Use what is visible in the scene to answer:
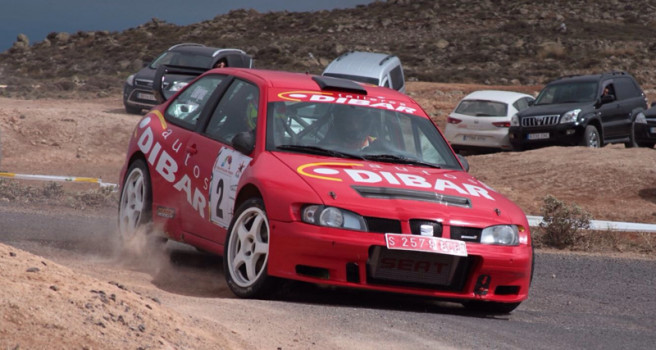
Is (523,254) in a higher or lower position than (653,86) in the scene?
higher

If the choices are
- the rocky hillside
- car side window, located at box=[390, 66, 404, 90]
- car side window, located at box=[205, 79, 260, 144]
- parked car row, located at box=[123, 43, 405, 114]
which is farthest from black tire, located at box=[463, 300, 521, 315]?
the rocky hillside

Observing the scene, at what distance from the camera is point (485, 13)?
77688 mm

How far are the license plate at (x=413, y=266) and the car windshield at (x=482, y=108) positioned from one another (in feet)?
62.3

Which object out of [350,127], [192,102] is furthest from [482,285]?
[192,102]

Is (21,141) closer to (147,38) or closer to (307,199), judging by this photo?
(307,199)

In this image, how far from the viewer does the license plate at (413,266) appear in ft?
22.7

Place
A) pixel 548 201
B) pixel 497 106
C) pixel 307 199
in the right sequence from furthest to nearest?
pixel 497 106, pixel 548 201, pixel 307 199

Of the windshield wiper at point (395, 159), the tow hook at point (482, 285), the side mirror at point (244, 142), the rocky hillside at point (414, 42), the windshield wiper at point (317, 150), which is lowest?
the rocky hillside at point (414, 42)

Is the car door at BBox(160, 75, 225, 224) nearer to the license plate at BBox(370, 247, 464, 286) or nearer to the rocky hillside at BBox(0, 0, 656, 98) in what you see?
the license plate at BBox(370, 247, 464, 286)

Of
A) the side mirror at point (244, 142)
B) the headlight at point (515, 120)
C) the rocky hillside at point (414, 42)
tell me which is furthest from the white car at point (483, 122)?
the rocky hillside at point (414, 42)

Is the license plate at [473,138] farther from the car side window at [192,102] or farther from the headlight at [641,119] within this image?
the car side window at [192,102]

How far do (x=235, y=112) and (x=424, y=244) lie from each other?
217 centimetres

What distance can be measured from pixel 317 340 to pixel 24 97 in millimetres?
35066

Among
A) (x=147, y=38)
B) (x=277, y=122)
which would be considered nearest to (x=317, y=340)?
(x=277, y=122)
